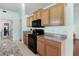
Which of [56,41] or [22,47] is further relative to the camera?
[22,47]

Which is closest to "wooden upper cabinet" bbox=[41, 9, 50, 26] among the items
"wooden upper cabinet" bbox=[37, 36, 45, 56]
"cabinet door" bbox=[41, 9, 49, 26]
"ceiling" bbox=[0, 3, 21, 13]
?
"cabinet door" bbox=[41, 9, 49, 26]

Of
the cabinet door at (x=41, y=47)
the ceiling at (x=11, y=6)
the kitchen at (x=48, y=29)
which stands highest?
the ceiling at (x=11, y=6)

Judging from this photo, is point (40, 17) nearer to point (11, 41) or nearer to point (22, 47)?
point (22, 47)

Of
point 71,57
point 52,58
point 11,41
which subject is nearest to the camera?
point 71,57

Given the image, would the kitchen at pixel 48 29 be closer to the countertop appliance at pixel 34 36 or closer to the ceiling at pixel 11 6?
the countertop appliance at pixel 34 36

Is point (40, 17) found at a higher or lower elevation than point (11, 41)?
higher

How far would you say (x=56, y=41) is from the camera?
2.06 m

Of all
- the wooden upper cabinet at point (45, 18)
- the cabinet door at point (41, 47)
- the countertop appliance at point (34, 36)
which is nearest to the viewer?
the cabinet door at point (41, 47)

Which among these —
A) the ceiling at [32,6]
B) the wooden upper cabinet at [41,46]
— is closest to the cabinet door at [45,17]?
the wooden upper cabinet at [41,46]

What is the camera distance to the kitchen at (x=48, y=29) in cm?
198

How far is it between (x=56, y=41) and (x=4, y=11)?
0.98 m

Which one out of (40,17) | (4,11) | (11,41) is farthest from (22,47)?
(40,17)

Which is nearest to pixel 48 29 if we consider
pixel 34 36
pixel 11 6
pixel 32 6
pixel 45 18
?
pixel 45 18

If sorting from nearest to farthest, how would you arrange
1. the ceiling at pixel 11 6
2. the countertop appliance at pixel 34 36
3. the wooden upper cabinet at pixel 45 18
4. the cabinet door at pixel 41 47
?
the ceiling at pixel 11 6 < the cabinet door at pixel 41 47 < the wooden upper cabinet at pixel 45 18 < the countertop appliance at pixel 34 36
